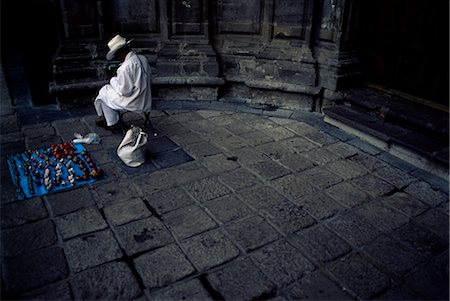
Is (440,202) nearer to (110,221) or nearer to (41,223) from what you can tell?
(110,221)

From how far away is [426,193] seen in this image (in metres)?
4.09

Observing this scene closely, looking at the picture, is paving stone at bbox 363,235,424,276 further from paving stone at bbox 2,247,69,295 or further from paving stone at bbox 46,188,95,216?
paving stone at bbox 46,188,95,216

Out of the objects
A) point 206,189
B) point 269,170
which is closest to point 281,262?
point 206,189

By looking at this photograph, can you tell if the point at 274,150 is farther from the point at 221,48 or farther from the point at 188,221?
the point at 221,48

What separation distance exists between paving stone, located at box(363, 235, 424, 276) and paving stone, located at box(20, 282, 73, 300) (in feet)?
8.02

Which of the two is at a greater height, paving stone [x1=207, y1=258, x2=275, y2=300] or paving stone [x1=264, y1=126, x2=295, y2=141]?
paving stone [x1=264, y1=126, x2=295, y2=141]

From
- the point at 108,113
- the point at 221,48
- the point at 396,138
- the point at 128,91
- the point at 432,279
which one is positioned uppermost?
the point at 221,48

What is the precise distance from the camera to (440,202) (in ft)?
12.9

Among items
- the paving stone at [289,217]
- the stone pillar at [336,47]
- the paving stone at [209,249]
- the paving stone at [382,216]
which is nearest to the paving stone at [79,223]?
the paving stone at [209,249]

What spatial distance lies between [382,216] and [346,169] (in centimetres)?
97

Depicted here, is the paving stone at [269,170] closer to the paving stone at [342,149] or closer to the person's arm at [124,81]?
the paving stone at [342,149]

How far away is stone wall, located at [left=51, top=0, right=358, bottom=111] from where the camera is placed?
6.02m

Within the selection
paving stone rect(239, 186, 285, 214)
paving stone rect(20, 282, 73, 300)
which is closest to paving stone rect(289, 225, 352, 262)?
paving stone rect(239, 186, 285, 214)

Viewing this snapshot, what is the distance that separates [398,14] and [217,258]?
192 inches
